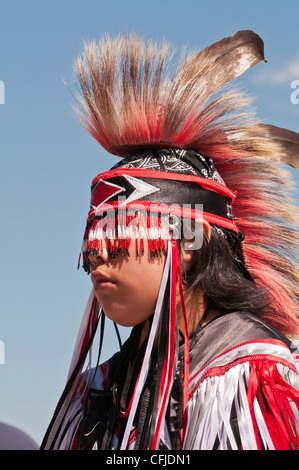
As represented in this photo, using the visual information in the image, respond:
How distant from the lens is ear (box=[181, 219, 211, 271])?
2.81m

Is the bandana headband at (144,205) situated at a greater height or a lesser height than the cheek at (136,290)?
greater

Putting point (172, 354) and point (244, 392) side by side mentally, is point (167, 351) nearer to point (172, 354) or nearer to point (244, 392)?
point (172, 354)

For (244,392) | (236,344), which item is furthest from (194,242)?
(244,392)

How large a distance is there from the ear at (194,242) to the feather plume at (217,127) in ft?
1.28

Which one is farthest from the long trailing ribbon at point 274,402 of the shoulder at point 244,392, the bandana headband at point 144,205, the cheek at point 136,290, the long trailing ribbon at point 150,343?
the bandana headband at point 144,205

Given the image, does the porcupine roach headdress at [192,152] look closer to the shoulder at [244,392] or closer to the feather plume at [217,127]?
the feather plume at [217,127]

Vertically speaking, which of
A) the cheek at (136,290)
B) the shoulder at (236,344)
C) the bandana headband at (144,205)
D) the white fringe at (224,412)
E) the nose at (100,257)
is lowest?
the white fringe at (224,412)

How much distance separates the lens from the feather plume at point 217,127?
2973 mm

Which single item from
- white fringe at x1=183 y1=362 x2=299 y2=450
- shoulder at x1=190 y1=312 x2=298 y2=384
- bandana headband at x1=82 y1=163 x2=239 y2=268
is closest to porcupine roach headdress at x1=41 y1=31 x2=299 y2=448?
bandana headband at x1=82 y1=163 x2=239 y2=268

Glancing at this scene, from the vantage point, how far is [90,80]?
3.16 m
